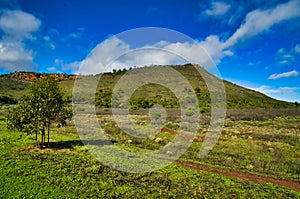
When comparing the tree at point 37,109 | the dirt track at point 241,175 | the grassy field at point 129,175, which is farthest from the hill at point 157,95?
the tree at point 37,109

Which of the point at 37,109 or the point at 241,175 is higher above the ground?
the point at 37,109

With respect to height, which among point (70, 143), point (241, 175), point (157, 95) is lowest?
point (241, 175)

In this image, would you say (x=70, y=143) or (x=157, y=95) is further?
(x=157, y=95)

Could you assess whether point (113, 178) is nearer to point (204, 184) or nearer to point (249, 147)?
point (204, 184)

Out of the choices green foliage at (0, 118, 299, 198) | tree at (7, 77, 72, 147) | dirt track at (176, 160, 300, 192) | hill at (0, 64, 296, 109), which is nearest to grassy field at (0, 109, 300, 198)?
green foliage at (0, 118, 299, 198)

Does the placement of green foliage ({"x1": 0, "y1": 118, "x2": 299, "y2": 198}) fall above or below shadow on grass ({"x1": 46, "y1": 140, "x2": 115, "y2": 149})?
below

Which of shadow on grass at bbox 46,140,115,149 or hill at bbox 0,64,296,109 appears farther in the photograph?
hill at bbox 0,64,296,109

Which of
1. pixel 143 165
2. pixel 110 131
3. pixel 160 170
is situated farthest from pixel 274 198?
pixel 110 131

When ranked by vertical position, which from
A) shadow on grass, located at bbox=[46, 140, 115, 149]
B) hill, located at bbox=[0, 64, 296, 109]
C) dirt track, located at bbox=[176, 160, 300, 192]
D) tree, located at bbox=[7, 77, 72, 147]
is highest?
hill, located at bbox=[0, 64, 296, 109]

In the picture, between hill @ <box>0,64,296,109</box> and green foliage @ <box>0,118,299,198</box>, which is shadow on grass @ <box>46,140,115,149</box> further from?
hill @ <box>0,64,296,109</box>

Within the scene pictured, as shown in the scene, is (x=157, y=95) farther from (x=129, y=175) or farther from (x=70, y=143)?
(x=129, y=175)

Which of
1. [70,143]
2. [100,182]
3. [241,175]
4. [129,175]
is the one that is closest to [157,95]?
[70,143]

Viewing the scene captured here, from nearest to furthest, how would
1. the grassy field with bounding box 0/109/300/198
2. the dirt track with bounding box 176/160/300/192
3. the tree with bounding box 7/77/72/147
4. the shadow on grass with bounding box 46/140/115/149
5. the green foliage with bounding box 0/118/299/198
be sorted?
the green foliage with bounding box 0/118/299/198, the grassy field with bounding box 0/109/300/198, the dirt track with bounding box 176/160/300/192, the tree with bounding box 7/77/72/147, the shadow on grass with bounding box 46/140/115/149

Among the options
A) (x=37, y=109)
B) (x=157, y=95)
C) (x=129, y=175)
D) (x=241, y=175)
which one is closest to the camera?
(x=129, y=175)
